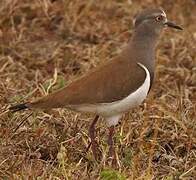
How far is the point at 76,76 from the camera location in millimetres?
7098

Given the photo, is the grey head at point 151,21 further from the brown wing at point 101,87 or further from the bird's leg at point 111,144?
the bird's leg at point 111,144

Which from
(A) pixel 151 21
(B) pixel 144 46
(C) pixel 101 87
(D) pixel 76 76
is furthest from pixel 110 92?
(D) pixel 76 76

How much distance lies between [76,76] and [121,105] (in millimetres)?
1980

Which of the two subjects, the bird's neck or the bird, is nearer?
the bird

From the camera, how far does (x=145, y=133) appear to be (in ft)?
19.2

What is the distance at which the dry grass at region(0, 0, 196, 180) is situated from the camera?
5.14 metres

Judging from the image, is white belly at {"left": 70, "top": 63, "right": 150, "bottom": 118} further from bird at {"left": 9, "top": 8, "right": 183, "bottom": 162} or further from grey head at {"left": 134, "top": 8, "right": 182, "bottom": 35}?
grey head at {"left": 134, "top": 8, "right": 182, "bottom": 35}

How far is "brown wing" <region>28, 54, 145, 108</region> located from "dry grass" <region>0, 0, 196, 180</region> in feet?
1.05

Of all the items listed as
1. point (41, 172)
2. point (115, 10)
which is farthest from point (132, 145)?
point (115, 10)

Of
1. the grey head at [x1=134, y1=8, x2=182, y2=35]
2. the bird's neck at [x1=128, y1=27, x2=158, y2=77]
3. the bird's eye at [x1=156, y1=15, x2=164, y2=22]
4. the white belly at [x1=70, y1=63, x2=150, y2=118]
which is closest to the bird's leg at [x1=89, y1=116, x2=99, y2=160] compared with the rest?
the white belly at [x1=70, y1=63, x2=150, y2=118]

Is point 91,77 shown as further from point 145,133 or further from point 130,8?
point 130,8

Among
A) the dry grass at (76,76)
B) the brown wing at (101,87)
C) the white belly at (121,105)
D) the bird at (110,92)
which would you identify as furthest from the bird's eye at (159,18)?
the dry grass at (76,76)

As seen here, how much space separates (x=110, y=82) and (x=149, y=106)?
1.20m

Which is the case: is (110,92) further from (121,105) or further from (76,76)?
(76,76)
